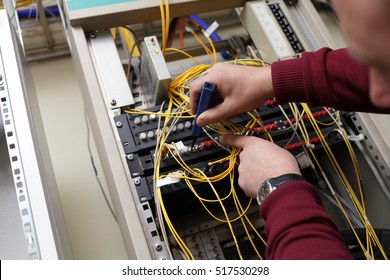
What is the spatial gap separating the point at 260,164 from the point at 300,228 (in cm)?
22

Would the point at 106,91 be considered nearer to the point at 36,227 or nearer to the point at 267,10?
the point at 36,227

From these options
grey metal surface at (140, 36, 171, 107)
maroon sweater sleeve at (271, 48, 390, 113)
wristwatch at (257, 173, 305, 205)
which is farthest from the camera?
grey metal surface at (140, 36, 171, 107)

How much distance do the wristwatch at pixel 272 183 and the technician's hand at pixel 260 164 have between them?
0.03m

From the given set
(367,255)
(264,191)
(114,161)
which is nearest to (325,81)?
(264,191)

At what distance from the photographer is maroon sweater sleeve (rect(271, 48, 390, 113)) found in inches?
37.3

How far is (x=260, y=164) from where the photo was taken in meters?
0.91

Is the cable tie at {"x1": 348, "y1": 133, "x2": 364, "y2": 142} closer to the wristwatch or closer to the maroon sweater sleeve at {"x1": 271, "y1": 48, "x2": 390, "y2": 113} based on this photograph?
the maroon sweater sleeve at {"x1": 271, "y1": 48, "x2": 390, "y2": 113}

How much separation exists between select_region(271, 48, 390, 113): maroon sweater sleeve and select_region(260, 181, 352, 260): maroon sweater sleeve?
28 centimetres

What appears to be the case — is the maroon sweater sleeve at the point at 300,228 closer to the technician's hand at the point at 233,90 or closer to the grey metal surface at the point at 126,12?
the technician's hand at the point at 233,90

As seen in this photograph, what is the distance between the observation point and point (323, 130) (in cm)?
120

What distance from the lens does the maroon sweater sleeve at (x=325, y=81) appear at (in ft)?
3.11

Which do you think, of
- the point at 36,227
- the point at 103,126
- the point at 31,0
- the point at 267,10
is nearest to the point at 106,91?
the point at 103,126

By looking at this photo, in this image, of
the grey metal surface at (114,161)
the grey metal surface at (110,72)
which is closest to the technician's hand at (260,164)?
the grey metal surface at (114,161)

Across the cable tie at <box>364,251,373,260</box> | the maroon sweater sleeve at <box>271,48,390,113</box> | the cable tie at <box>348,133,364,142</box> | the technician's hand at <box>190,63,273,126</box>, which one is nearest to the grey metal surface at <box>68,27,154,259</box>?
the technician's hand at <box>190,63,273,126</box>
